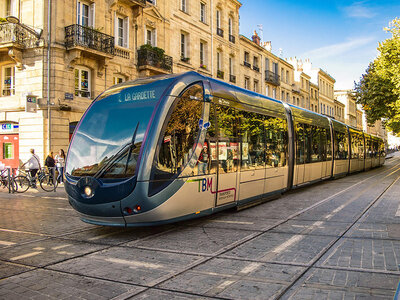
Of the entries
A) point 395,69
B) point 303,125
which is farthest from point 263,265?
point 395,69

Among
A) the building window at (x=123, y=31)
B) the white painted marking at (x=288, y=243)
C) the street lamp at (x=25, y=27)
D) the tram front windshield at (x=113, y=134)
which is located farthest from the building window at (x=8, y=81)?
the white painted marking at (x=288, y=243)

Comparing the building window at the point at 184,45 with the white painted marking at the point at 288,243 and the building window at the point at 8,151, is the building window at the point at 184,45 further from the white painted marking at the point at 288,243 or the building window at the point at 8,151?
the white painted marking at the point at 288,243

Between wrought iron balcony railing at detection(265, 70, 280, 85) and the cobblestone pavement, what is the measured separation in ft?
102

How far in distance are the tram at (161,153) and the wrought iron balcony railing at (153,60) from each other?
13153 mm

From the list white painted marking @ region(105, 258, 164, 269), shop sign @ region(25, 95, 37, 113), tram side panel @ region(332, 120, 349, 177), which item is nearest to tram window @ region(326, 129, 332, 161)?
tram side panel @ region(332, 120, 349, 177)

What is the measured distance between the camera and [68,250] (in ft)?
17.7

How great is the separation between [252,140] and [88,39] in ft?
39.3

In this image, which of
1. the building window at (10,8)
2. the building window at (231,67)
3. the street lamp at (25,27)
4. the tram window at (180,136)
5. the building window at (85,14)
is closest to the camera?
the tram window at (180,136)

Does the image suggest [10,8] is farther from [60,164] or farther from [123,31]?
[60,164]

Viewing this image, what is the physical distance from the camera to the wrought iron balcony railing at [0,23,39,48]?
1659 centimetres

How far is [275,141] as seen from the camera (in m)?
10.1

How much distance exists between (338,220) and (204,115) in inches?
136

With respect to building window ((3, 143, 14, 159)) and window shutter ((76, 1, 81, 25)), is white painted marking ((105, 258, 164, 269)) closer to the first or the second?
building window ((3, 143, 14, 159))

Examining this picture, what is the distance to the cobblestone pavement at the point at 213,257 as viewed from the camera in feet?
12.3
